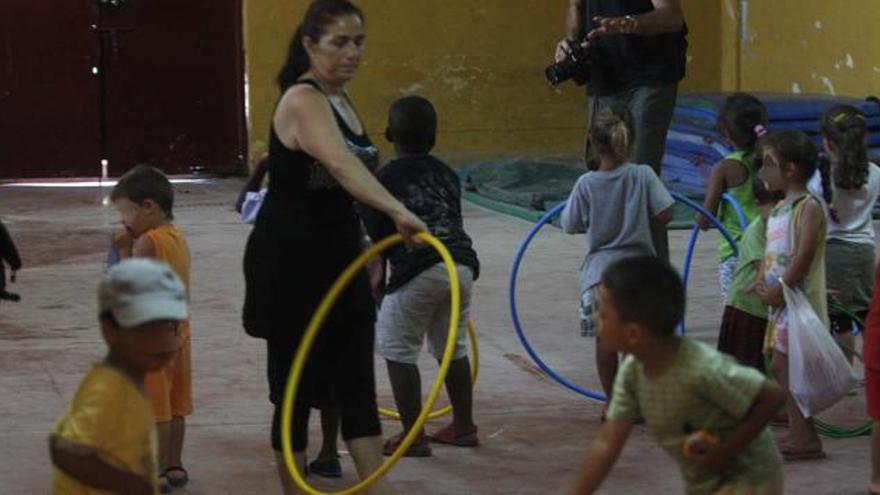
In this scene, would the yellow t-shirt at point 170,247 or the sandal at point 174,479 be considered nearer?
the yellow t-shirt at point 170,247

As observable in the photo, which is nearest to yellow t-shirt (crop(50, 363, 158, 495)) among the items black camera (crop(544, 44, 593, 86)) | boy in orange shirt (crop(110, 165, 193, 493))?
boy in orange shirt (crop(110, 165, 193, 493))

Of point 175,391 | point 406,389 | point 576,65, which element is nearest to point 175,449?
point 175,391

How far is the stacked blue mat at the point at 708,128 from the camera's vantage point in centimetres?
1469

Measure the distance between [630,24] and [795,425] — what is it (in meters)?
2.82

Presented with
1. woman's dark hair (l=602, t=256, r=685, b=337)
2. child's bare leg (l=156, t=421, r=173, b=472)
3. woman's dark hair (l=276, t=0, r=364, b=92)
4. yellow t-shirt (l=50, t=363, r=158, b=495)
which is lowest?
child's bare leg (l=156, t=421, r=173, b=472)

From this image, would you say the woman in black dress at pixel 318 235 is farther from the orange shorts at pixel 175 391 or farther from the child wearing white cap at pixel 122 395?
the child wearing white cap at pixel 122 395

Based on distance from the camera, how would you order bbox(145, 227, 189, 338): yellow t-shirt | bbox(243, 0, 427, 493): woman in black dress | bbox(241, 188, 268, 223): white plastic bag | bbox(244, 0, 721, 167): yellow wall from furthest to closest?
bbox(244, 0, 721, 167): yellow wall
bbox(241, 188, 268, 223): white plastic bag
bbox(145, 227, 189, 338): yellow t-shirt
bbox(243, 0, 427, 493): woman in black dress

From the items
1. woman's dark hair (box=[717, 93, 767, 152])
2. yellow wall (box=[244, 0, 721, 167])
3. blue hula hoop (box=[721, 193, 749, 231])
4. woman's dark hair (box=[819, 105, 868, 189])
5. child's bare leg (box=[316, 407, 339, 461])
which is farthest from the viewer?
yellow wall (box=[244, 0, 721, 167])

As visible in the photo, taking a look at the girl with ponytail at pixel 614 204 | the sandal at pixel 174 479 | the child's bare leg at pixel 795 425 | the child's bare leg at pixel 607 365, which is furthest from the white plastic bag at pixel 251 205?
the child's bare leg at pixel 795 425

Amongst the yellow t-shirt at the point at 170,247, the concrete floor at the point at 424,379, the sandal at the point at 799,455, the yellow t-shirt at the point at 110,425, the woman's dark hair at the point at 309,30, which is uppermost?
the woman's dark hair at the point at 309,30

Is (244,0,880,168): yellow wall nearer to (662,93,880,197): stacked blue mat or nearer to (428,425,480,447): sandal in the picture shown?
(662,93,880,197): stacked blue mat

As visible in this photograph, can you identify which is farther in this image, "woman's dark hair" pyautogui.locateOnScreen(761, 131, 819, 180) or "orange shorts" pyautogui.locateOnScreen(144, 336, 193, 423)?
"woman's dark hair" pyautogui.locateOnScreen(761, 131, 819, 180)

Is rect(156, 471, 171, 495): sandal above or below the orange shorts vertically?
below

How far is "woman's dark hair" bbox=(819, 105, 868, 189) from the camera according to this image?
7.68 m
